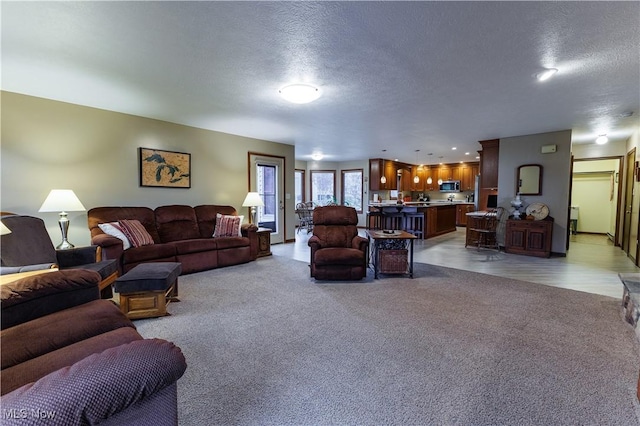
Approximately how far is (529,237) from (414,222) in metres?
2.70

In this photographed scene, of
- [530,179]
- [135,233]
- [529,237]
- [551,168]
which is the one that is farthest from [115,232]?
[551,168]

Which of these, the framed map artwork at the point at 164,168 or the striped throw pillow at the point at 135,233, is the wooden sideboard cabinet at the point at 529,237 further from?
the striped throw pillow at the point at 135,233

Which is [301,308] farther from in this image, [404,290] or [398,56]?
[398,56]

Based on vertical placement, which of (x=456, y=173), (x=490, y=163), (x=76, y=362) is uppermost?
(x=456, y=173)

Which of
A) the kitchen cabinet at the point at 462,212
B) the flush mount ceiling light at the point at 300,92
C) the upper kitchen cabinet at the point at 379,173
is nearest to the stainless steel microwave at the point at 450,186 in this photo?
the kitchen cabinet at the point at 462,212

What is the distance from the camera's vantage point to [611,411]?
1607 mm

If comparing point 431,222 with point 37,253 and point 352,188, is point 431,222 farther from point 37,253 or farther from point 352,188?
point 37,253

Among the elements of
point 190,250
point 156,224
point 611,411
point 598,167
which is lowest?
point 611,411

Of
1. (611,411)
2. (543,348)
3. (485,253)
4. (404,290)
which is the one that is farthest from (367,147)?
(611,411)

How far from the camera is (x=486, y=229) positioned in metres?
6.30

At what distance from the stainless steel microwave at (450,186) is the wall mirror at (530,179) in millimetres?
4572

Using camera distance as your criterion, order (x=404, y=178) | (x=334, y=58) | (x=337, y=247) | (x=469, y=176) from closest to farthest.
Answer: (x=334, y=58) → (x=337, y=247) → (x=469, y=176) → (x=404, y=178)

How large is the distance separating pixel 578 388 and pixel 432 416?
1.03 meters

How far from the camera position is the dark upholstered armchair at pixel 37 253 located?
273cm
